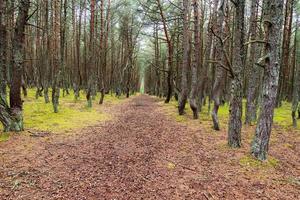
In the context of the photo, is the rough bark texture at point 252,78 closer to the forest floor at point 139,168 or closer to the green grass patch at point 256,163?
the forest floor at point 139,168

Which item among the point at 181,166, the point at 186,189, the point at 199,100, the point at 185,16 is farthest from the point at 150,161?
the point at 185,16

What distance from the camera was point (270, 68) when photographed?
5.22 metres

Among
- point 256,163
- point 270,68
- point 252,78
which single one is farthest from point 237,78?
point 252,78

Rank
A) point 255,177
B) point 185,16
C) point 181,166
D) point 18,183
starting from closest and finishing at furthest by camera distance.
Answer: point 18,183 → point 255,177 → point 181,166 → point 185,16

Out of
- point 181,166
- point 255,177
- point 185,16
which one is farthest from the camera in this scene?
point 185,16

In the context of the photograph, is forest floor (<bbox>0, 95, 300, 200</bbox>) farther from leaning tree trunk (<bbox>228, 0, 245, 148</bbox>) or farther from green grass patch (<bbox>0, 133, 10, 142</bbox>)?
leaning tree trunk (<bbox>228, 0, 245, 148</bbox>)

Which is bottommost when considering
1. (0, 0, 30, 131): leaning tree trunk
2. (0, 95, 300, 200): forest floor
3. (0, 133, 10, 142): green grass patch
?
(0, 95, 300, 200): forest floor

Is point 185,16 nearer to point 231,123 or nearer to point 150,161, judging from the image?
point 231,123

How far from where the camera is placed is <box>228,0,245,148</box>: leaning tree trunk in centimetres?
605

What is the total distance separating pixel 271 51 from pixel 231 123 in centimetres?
227

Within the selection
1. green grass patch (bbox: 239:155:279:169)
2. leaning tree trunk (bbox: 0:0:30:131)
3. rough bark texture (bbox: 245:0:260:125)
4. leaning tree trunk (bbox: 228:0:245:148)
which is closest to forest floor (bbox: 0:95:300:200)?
green grass patch (bbox: 239:155:279:169)

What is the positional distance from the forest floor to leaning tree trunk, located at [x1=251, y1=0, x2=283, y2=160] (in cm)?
78

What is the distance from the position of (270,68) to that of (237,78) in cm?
113

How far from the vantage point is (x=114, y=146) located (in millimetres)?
6457
